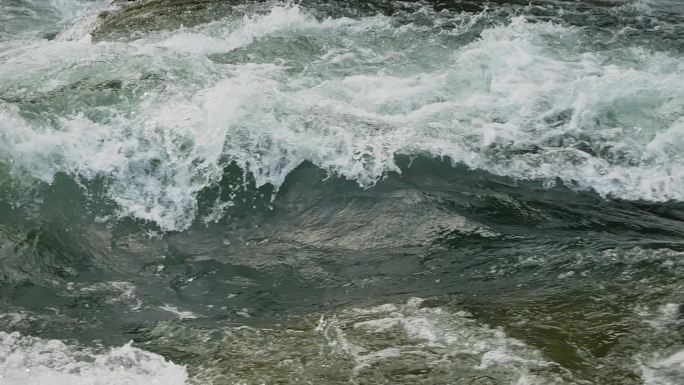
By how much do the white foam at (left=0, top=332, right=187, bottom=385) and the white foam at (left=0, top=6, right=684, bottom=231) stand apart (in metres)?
1.72

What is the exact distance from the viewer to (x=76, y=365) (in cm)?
450

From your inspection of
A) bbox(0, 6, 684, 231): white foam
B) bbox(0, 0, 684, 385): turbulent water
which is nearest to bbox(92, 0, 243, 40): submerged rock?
bbox(0, 0, 684, 385): turbulent water

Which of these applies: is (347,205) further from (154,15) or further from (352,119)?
(154,15)

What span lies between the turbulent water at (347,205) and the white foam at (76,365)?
0.06 ft

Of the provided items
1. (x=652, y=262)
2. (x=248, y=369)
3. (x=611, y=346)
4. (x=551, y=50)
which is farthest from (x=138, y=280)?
(x=551, y=50)

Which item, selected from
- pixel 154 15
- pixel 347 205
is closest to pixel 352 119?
pixel 347 205

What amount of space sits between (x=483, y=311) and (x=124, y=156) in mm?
3802

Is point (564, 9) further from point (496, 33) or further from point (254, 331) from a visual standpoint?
point (254, 331)

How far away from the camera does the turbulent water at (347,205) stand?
4.48 metres

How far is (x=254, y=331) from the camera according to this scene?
4840mm

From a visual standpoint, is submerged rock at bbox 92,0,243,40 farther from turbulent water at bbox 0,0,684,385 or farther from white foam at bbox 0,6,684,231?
white foam at bbox 0,6,684,231

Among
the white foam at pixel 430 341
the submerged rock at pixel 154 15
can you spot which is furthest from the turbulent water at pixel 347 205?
the submerged rock at pixel 154 15

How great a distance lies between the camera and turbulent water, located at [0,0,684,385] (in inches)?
176

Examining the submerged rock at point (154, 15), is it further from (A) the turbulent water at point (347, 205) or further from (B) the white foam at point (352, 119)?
(B) the white foam at point (352, 119)
